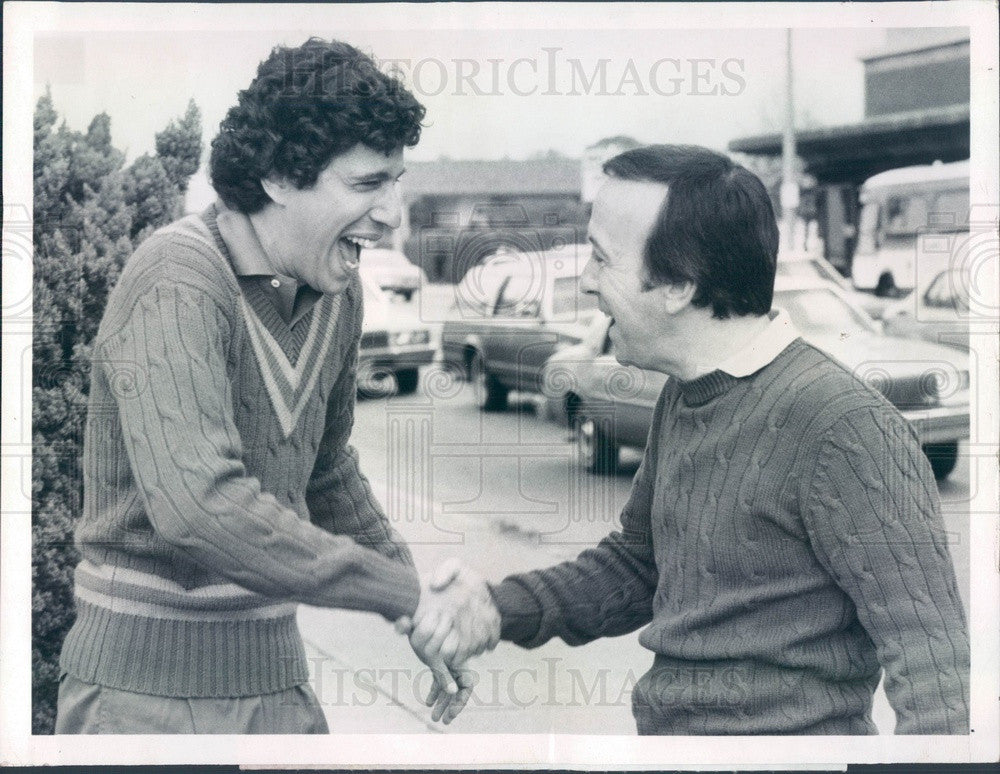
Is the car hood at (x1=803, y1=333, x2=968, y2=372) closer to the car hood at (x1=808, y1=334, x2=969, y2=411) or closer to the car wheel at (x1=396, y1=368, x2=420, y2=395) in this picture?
the car hood at (x1=808, y1=334, x2=969, y2=411)

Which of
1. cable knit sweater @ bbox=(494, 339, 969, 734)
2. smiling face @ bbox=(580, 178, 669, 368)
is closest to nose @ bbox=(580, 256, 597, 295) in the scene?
smiling face @ bbox=(580, 178, 669, 368)

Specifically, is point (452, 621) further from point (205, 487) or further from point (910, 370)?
point (910, 370)

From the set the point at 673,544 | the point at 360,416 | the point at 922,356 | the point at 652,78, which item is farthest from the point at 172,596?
the point at 922,356

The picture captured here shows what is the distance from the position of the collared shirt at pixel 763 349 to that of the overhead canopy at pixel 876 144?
0.81 m

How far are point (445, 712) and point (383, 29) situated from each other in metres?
1.75

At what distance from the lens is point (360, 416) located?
109 inches

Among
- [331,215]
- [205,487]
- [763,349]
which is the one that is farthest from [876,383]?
[205,487]

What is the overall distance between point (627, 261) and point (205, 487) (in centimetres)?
95

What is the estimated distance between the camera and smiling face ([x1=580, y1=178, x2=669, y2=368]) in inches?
87.7

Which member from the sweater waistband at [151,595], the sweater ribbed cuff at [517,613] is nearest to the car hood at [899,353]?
the sweater ribbed cuff at [517,613]

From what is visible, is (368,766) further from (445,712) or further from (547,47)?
(547,47)

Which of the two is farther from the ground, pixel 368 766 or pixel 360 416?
pixel 360 416

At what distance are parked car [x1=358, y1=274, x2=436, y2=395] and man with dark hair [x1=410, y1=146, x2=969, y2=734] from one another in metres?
0.64

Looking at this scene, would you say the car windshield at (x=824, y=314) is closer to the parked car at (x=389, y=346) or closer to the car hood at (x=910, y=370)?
the car hood at (x=910, y=370)
